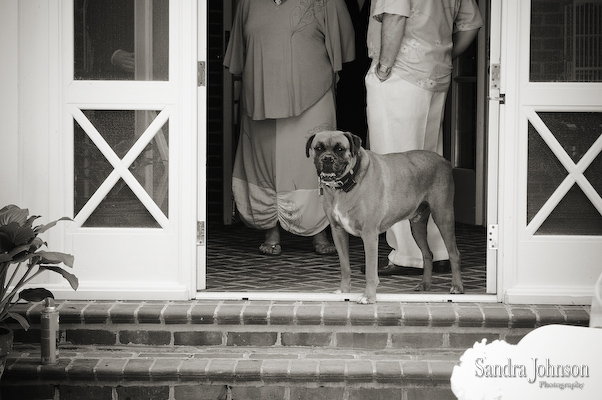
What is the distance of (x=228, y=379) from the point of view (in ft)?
15.9

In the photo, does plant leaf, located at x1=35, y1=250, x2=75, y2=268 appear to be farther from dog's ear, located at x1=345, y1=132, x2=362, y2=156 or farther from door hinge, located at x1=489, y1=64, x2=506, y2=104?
door hinge, located at x1=489, y1=64, x2=506, y2=104

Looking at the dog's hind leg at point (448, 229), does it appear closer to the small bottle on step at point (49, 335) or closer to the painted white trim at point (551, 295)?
the painted white trim at point (551, 295)

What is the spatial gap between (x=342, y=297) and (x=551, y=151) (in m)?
1.49

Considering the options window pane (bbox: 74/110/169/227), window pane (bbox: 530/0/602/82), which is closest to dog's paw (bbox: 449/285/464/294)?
window pane (bbox: 530/0/602/82)

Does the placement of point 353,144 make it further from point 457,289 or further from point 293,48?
point 293,48

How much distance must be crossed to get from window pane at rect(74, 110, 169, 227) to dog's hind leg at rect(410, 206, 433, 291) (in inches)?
61.9

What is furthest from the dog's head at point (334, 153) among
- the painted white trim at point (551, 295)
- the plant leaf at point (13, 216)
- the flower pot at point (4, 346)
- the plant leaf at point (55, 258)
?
the flower pot at point (4, 346)

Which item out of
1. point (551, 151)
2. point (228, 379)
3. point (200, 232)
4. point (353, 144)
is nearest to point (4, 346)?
point (228, 379)

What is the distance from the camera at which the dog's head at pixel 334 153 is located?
5.25m

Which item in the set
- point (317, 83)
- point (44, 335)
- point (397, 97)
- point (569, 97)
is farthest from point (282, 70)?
point (44, 335)

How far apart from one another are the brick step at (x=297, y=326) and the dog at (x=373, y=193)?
0.87ft

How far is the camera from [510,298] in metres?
5.46

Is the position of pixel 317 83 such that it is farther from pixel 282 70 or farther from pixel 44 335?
pixel 44 335

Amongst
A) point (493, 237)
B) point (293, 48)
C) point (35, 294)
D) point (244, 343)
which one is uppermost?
point (293, 48)
